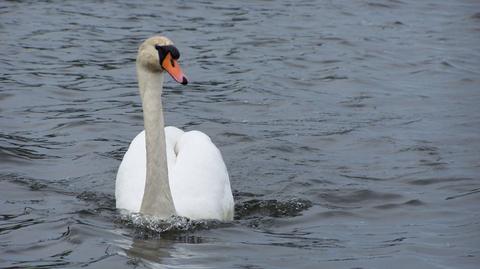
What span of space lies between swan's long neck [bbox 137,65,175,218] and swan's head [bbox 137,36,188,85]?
82 mm

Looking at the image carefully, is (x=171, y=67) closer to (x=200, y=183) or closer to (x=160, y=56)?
(x=160, y=56)

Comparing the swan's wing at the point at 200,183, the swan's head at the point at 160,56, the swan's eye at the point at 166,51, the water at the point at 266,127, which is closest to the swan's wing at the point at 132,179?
the water at the point at 266,127

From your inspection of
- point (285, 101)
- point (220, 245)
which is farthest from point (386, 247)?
point (285, 101)

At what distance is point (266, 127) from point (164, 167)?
399 cm

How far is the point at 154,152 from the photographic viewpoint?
27.0 ft

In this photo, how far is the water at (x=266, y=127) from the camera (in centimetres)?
800

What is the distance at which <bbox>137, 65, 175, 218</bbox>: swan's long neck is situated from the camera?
8.12 meters

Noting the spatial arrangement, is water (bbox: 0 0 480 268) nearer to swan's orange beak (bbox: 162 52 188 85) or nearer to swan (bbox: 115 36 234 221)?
swan (bbox: 115 36 234 221)

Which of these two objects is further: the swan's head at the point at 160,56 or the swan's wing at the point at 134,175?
the swan's wing at the point at 134,175

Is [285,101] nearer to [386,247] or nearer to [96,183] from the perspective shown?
[96,183]

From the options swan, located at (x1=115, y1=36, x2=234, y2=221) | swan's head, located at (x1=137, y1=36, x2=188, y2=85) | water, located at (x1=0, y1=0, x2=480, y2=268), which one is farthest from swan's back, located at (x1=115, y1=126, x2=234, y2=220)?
swan's head, located at (x1=137, y1=36, x2=188, y2=85)

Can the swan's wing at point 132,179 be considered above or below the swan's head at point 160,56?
below

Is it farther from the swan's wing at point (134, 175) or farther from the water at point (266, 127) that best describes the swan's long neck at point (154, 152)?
the swan's wing at point (134, 175)

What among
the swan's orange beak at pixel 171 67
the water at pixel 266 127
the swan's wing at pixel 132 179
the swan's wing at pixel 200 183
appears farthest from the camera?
the swan's wing at pixel 132 179
